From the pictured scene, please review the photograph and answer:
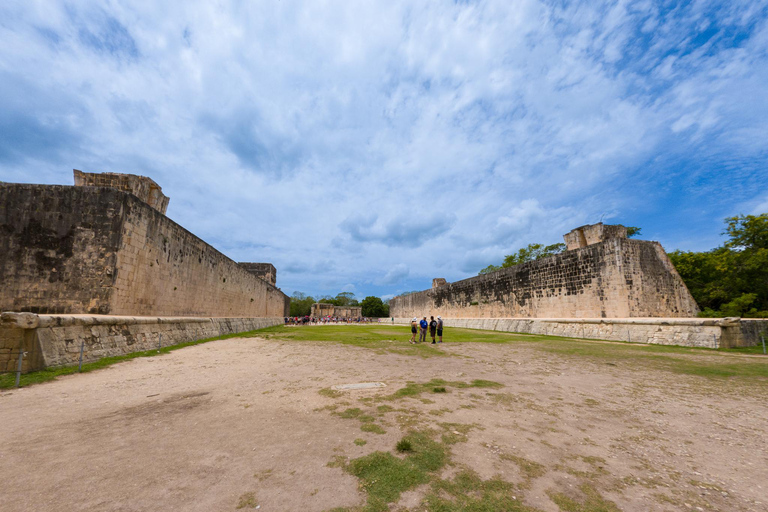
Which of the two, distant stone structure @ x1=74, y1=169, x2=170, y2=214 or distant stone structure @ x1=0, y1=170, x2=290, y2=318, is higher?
distant stone structure @ x1=74, y1=169, x2=170, y2=214

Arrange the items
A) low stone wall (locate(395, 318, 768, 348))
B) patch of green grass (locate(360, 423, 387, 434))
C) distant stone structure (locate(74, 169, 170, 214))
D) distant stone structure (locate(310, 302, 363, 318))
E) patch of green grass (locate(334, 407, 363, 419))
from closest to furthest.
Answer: patch of green grass (locate(360, 423, 387, 434)) < patch of green grass (locate(334, 407, 363, 419)) < low stone wall (locate(395, 318, 768, 348)) < distant stone structure (locate(74, 169, 170, 214)) < distant stone structure (locate(310, 302, 363, 318))

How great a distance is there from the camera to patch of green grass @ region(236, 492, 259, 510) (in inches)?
83.4

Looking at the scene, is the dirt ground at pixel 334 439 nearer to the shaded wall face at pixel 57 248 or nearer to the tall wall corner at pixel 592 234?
the shaded wall face at pixel 57 248

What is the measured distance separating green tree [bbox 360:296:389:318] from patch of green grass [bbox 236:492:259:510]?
65437 mm

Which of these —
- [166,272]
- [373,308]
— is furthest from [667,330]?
[373,308]

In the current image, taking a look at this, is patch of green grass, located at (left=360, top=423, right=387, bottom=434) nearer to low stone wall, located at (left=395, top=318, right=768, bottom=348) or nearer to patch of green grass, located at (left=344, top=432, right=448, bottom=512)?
patch of green grass, located at (left=344, top=432, right=448, bottom=512)

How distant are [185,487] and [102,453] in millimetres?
1255

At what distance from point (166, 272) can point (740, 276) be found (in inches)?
1061

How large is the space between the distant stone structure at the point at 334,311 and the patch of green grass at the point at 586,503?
56.0 meters

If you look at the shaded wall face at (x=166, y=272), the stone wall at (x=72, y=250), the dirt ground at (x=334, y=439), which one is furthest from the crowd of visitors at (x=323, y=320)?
the dirt ground at (x=334, y=439)

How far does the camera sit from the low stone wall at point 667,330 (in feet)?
33.0

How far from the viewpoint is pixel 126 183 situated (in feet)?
37.9

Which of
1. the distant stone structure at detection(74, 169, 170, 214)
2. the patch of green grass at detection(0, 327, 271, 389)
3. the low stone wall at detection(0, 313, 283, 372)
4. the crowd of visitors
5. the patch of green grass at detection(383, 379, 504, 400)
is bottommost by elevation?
the crowd of visitors

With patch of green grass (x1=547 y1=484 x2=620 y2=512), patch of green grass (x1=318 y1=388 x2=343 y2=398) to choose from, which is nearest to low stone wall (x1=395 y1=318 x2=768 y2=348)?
patch of green grass (x1=547 y1=484 x2=620 y2=512)
